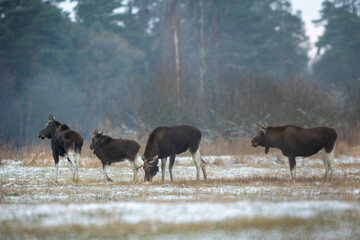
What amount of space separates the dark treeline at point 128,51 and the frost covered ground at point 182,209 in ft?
89.4

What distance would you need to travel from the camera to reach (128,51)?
63.5 metres

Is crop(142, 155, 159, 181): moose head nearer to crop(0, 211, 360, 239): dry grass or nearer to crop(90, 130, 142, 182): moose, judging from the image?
crop(90, 130, 142, 182): moose

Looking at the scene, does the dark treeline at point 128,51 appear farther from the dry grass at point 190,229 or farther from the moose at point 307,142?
the dry grass at point 190,229

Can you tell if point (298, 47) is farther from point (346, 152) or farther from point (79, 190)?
point (79, 190)

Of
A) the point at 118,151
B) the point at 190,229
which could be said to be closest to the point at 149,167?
the point at 118,151

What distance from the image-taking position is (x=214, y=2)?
192 ft

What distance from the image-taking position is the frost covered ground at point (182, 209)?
354 inches

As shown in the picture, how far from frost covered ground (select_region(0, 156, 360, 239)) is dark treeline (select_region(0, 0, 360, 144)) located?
2724 cm

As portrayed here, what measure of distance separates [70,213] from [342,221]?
486 centimetres

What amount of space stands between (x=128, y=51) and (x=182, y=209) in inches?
2117

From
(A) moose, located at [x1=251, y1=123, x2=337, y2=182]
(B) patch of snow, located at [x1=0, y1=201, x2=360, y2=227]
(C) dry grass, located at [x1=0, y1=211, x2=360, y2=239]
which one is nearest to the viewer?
(C) dry grass, located at [x1=0, y1=211, x2=360, y2=239]

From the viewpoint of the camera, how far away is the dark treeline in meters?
53.5

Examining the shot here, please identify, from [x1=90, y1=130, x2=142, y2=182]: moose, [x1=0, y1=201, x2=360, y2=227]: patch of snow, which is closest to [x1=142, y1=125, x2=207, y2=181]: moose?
[x1=90, y1=130, x2=142, y2=182]: moose

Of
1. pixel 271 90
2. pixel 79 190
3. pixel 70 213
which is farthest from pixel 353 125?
pixel 70 213
